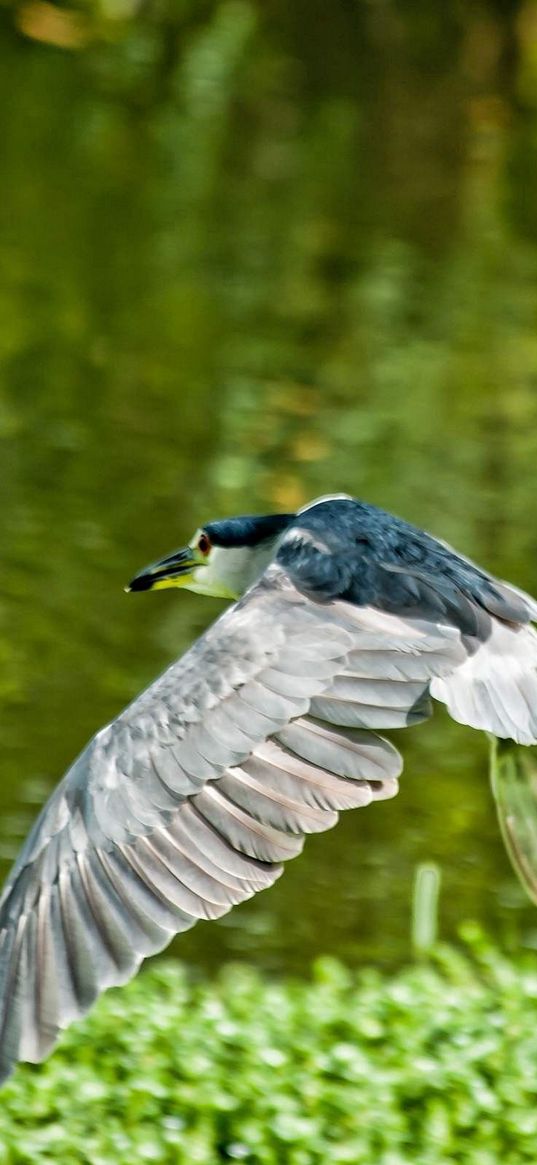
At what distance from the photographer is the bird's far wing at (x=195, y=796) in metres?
3.63

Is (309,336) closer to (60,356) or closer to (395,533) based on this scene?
→ (60,356)

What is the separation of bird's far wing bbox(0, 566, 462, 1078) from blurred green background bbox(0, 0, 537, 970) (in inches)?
77.9

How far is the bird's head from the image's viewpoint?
5172mm

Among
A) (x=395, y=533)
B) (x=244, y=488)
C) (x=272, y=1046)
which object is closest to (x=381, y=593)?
(x=395, y=533)

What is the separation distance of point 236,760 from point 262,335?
280 inches

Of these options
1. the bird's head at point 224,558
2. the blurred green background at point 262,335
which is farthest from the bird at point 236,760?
the blurred green background at point 262,335

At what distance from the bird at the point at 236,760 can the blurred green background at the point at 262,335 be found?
1746 millimetres

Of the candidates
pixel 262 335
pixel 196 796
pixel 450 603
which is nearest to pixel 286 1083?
pixel 196 796

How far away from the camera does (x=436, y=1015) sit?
483 centimetres

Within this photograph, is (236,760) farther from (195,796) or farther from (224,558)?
(224,558)

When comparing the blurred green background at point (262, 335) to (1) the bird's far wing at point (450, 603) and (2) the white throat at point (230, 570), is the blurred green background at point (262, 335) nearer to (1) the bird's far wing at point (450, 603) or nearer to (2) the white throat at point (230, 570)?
(2) the white throat at point (230, 570)

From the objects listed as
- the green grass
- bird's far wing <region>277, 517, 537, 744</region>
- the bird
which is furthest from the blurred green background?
the bird

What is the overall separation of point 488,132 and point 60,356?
22.7 ft

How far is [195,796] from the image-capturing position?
152 inches
